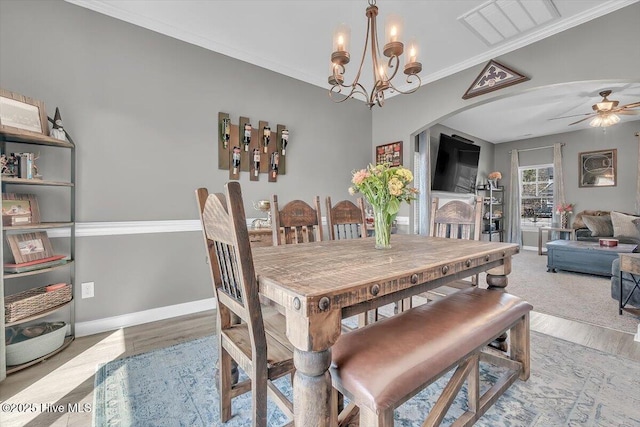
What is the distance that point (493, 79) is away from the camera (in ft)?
9.65

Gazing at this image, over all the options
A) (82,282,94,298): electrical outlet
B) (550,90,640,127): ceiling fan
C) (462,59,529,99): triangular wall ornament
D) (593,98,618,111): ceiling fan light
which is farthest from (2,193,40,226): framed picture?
(593,98,618,111): ceiling fan light

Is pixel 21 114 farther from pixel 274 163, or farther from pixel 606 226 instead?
pixel 606 226

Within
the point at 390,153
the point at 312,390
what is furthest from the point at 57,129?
the point at 390,153

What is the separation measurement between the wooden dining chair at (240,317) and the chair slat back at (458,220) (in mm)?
1570

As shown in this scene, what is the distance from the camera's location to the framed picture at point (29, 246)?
180 cm

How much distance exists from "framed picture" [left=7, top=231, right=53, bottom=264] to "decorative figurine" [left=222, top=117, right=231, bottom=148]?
5.22 ft

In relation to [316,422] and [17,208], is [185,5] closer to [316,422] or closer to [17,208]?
[17,208]

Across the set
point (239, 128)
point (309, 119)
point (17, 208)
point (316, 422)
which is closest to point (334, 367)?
point (316, 422)

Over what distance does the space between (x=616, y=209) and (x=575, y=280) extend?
3.12 metres

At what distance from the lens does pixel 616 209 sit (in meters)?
5.58

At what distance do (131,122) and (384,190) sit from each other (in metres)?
2.26

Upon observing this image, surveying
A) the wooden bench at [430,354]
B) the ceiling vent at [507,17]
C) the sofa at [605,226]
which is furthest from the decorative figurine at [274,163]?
the sofa at [605,226]

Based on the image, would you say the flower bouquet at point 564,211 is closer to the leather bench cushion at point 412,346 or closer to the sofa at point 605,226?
the sofa at point 605,226

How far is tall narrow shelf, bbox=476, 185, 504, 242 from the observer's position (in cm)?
683
